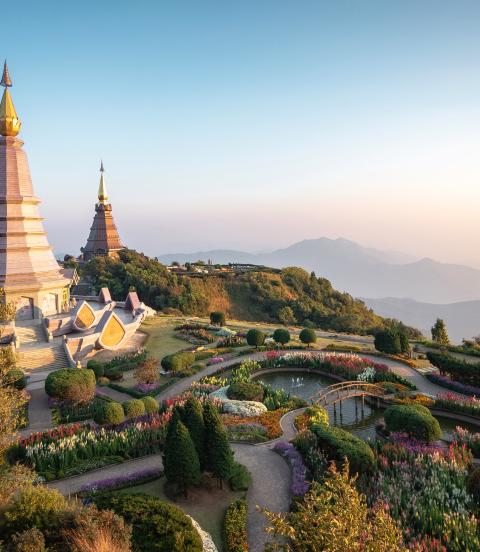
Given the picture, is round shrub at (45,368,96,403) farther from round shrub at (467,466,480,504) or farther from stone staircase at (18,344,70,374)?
round shrub at (467,466,480,504)

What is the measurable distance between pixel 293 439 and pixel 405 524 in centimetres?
623

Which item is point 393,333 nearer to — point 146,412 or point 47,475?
point 146,412

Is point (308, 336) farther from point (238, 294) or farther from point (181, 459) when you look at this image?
point (238, 294)

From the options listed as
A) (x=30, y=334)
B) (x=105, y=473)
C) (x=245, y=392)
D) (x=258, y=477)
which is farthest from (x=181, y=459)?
(x=30, y=334)

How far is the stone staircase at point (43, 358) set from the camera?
26.7 meters

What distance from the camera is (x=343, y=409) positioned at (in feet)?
72.5

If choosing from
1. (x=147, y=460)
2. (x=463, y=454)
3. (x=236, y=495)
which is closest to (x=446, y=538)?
(x=463, y=454)

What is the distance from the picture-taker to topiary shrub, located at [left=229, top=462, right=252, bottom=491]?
13.7m

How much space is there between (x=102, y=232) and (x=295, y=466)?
6224 cm

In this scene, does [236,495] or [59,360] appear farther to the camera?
[59,360]

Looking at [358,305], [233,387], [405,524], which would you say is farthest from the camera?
[358,305]

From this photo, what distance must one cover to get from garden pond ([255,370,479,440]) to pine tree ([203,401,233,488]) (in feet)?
26.6

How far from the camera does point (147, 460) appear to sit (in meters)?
16.1

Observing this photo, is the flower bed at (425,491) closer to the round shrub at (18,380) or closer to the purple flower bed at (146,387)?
the purple flower bed at (146,387)
